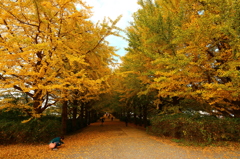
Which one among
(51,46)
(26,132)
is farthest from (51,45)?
(26,132)

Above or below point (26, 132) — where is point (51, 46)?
above

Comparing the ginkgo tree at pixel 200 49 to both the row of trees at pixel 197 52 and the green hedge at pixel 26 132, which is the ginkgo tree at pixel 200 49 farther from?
the green hedge at pixel 26 132

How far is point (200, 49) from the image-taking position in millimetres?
5387

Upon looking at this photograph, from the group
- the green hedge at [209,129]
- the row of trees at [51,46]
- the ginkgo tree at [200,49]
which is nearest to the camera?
the ginkgo tree at [200,49]

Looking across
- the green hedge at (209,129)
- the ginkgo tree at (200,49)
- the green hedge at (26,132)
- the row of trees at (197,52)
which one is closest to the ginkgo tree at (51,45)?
the green hedge at (26,132)

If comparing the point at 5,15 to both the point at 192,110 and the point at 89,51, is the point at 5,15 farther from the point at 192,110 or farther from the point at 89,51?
the point at 192,110

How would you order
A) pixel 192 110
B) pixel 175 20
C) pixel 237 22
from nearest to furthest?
1. pixel 237 22
2. pixel 175 20
3. pixel 192 110

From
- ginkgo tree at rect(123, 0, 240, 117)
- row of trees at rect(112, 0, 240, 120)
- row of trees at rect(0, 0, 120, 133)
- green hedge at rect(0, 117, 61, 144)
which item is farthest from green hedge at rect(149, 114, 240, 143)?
green hedge at rect(0, 117, 61, 144)

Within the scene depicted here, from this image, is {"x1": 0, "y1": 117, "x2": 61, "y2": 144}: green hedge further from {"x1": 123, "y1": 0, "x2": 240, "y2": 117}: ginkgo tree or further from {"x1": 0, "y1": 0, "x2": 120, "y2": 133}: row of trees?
{"x1": 123, "y1": 0, "x2": 240, "y2": 117}: ginkgo tree

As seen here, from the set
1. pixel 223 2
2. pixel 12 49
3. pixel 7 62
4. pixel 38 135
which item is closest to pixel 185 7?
pixel 223 2

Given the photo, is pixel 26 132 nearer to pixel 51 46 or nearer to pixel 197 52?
pixel 51 46

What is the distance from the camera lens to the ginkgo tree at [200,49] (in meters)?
4.97

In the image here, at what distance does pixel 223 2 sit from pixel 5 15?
8.45m

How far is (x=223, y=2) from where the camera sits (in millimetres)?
5117
